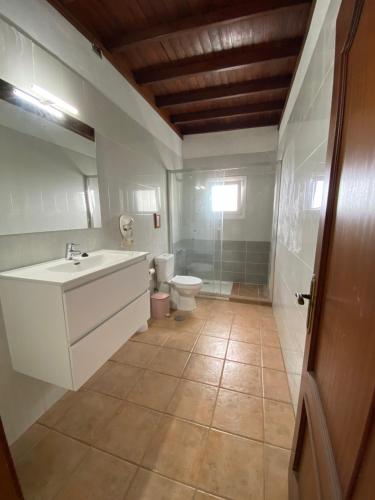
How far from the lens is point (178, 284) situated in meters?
2.50

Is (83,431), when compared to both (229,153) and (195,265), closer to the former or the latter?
(195,265)

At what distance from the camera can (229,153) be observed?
10.7 feet

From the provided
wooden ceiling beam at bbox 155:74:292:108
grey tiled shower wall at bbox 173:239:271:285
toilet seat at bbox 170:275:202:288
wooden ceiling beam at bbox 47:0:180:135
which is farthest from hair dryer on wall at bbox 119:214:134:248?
wooden ceiling beam at bbox 155:74:292:108

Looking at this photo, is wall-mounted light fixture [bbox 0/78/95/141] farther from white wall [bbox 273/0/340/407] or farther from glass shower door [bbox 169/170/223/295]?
glass shower door [bbox 169/170/223/295]

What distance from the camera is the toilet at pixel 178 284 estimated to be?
2.49 m

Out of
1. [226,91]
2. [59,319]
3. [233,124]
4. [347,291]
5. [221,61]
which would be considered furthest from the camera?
[233,124]

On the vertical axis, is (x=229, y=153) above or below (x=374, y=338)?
above

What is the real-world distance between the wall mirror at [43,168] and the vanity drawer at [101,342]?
0.70m

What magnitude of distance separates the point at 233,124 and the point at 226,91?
873 mm

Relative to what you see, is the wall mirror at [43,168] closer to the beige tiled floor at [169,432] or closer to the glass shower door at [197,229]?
the beige tiled floor at [169,432]

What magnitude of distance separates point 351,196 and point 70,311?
115 cm

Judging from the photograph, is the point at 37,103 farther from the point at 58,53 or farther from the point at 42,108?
the point at 58,53

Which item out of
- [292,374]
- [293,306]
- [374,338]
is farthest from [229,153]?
[374,338]

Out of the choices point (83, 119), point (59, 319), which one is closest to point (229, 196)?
point (83, 119)
